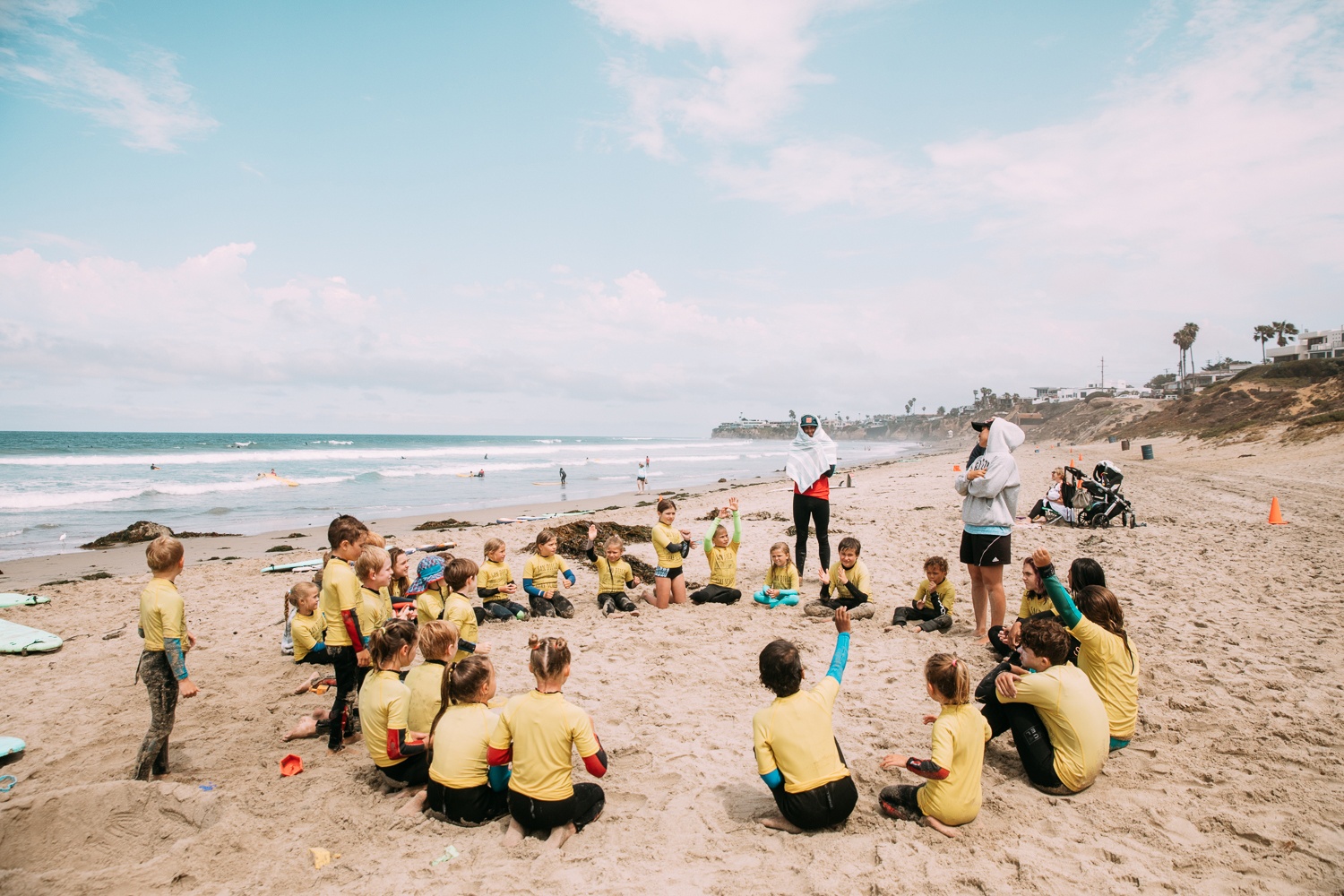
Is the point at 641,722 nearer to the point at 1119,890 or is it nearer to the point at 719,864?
→ the point at 719,864

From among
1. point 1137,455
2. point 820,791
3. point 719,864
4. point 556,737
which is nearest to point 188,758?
point 556,737

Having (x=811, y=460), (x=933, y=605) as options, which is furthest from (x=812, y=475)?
(x=933, y=605)

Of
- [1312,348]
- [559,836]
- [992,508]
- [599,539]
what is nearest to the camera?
[559,836]

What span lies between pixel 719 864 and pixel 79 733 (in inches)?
218

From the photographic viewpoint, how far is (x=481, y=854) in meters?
3.64

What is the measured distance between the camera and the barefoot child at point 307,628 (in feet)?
19.5

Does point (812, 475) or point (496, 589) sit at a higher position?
point (812, 475)

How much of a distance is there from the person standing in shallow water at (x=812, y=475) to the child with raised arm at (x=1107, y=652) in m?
3.92

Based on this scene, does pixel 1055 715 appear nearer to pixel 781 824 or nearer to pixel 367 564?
pixel 781 824

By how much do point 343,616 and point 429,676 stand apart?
103 centimetres

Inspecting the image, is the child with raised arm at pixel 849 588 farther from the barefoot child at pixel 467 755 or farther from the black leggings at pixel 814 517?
the barefoot child at pixel 467 755

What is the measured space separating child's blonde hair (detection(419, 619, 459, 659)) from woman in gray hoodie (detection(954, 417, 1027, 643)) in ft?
15.1

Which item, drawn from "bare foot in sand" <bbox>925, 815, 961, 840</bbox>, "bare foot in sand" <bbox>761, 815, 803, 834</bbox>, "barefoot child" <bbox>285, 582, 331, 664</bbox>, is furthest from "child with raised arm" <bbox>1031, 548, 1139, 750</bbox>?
"barefoot child" <bbox>285, 582, 331, 664</bbox>

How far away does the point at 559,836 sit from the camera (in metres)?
3.68
